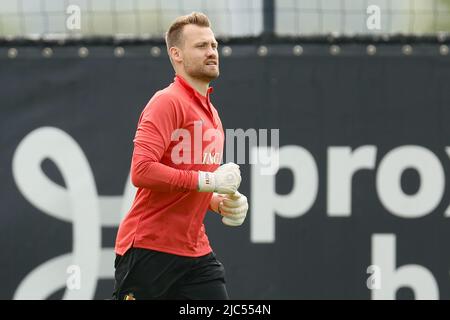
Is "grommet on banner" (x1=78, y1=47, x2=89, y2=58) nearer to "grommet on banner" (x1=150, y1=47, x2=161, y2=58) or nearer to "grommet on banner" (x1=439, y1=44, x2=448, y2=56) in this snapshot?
"grommet on banner" (x1=150, y1=47, x2=161, y2=58)

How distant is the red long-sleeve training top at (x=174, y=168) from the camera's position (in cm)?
507

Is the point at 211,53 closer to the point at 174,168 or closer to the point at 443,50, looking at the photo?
the point at 174,168

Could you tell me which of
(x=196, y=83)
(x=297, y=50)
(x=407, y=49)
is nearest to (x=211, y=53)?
(x=196, y=83)

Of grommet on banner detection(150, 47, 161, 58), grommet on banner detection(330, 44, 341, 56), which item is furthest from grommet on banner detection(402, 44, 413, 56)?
grommet on banner detection(150, 47, 161, 58)

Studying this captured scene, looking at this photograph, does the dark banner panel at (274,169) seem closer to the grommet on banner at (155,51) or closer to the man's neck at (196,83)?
the grommet on banner at (155,51)

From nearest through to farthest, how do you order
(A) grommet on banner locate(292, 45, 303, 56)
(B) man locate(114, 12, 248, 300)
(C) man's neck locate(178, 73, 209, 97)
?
1. (B) man locate(114, 12, 248, 300)
2. (C) man's neck locate(178, 73, 209, 97)
3. (A) grommet on banner locate(292, 45, 303, 56)

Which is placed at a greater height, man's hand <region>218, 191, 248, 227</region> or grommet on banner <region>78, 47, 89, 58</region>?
grommet on banner <region>78, 47, 89, 58</region>

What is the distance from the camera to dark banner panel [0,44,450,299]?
7.22 metres

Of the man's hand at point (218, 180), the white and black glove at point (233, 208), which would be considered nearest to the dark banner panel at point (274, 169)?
the white and black glove at point (233, 208)

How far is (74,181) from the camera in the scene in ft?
23.7

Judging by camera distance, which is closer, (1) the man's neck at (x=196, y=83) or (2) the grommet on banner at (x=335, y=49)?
(1) the man's neck at (x=196, y=83)

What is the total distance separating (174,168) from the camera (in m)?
5.15
